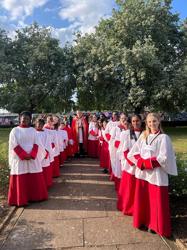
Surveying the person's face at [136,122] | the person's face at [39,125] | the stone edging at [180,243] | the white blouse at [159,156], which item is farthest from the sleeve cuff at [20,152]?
the stone edging at [180,243]

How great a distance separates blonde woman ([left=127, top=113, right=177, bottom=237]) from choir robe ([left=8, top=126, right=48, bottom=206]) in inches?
104

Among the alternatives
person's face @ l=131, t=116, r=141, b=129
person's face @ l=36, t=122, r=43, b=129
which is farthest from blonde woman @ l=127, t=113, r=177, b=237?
person's face @ l=36, t=122, r=43, b=129

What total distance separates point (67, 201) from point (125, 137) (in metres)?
2.07

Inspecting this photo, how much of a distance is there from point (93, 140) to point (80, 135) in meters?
0.69

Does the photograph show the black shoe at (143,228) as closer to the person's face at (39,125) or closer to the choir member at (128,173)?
the choir member at (128,173)

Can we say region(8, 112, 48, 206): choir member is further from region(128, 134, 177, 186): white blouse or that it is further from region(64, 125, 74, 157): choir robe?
region(64, 125, 74, 157): choir robe

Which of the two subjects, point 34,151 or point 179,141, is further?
point 179,141

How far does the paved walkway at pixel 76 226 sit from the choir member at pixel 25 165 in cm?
33

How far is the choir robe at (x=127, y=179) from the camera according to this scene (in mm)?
6785

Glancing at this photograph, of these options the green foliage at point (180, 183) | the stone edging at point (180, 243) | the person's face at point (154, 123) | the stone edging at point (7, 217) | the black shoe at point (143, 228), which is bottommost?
the stone edging at point (180, 243)

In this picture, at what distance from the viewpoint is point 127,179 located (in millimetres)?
7078

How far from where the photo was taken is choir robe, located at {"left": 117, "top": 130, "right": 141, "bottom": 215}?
267 inches

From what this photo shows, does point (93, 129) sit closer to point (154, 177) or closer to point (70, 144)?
point (70, 144)

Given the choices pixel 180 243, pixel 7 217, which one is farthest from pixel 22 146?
pixel 180 243
